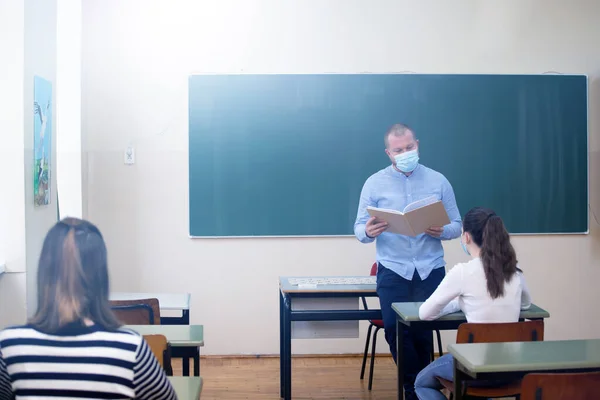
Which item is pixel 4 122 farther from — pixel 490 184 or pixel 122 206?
pixel 490 184

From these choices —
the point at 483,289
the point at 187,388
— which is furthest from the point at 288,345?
the point at 187,388

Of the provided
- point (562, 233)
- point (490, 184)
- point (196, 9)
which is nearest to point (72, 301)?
point (196, 9)

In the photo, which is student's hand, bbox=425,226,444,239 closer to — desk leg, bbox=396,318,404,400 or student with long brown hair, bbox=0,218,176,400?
desk leg, bbox=396,318,404,400

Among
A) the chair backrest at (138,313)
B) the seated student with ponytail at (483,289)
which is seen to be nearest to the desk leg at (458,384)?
the seated student with ponytail at (483,289)

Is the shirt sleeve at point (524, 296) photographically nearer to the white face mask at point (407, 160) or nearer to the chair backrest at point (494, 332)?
the chair backrest at point (494, 332)

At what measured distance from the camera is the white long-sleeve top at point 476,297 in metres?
2.83

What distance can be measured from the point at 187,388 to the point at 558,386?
3.67ft

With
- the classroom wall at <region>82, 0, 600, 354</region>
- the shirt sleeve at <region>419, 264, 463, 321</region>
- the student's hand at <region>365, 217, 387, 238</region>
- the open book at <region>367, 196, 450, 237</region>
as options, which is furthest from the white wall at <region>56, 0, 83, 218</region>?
the shirt sleeve at <region>419, 264, 463, 321</region>

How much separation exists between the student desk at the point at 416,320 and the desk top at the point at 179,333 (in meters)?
0.91

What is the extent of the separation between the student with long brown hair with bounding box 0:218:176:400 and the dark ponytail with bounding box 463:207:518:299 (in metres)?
1.64

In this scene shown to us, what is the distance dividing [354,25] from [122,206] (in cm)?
222

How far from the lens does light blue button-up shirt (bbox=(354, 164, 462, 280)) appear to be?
3.51 meters

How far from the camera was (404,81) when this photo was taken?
5.10m

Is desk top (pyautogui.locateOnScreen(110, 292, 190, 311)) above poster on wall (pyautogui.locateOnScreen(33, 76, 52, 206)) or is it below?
below
